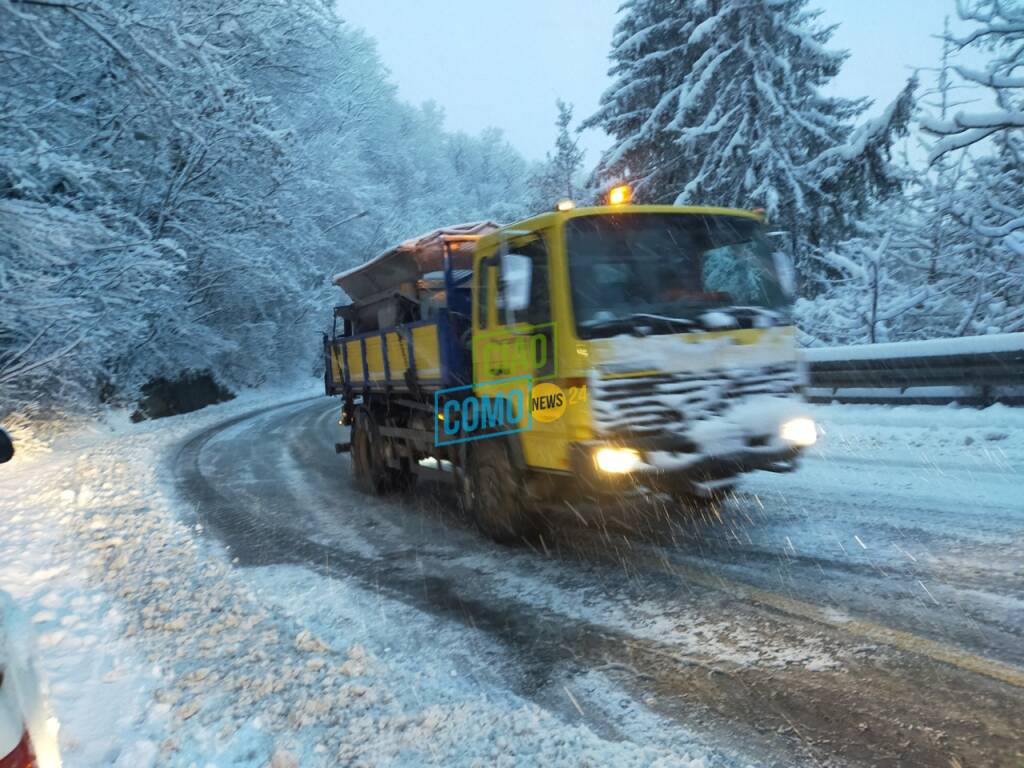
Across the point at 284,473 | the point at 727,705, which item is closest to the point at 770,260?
the point at 727,705

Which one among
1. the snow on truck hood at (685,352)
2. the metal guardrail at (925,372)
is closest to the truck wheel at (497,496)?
the snow on truck hood at (685,352)

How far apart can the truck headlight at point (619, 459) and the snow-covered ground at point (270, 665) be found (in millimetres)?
868

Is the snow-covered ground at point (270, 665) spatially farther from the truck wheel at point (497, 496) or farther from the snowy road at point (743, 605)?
the truck wheel at point (497, 496)

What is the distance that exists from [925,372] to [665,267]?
6314mm

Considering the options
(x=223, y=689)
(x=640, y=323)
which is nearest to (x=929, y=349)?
(x=640, y=323)

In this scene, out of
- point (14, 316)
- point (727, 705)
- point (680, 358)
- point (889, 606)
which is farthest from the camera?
point (14, 316)

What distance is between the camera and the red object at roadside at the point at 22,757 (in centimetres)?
170

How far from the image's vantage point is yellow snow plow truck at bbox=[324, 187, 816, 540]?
5281 millimetres

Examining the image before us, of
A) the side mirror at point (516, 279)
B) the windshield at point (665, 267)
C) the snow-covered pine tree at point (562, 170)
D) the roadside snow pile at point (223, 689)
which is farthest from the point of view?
the snow-covered pine tree at point (562, 170)

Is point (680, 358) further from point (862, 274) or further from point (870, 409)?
point (862, 274)

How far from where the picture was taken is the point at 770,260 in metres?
6.23

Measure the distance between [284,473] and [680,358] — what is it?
299 inches

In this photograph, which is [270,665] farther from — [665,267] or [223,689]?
[665,267]

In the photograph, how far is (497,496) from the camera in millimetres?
6426
